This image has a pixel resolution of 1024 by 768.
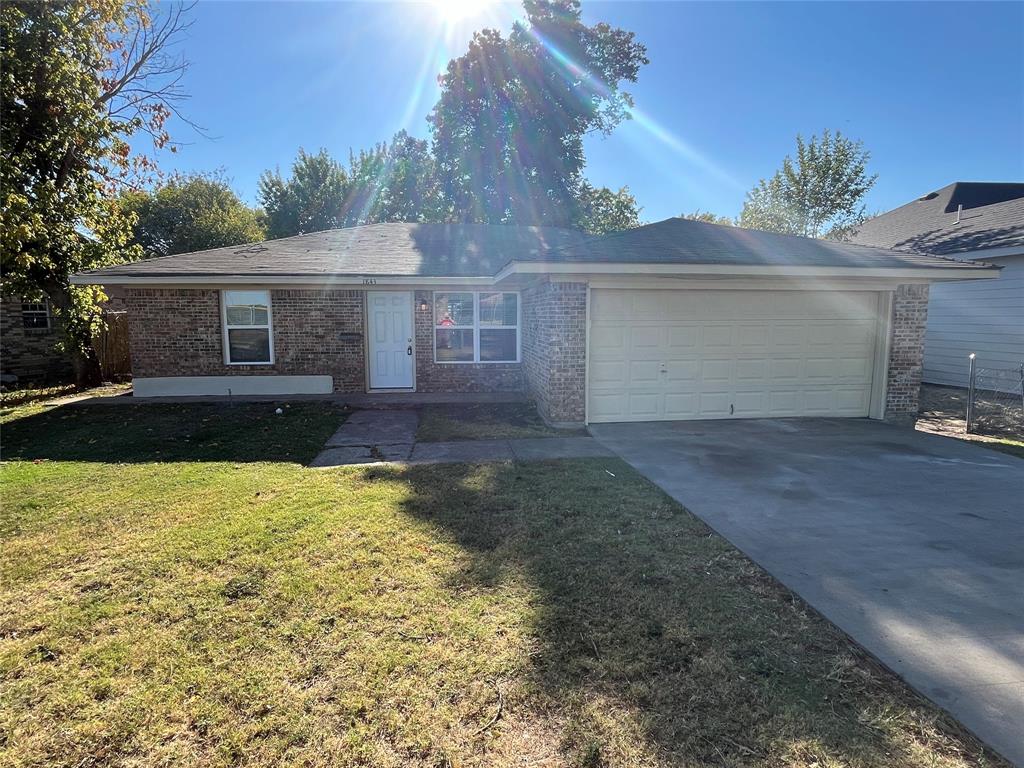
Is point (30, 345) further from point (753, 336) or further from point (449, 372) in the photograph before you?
point (753, 336)

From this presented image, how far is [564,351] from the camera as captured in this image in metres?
8.28

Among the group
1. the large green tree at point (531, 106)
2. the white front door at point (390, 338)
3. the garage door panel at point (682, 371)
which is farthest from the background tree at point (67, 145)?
the large green tree at point (531, 106)

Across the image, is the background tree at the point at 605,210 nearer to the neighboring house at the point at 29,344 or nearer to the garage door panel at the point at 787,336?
the garage door panel at the point at 787,336

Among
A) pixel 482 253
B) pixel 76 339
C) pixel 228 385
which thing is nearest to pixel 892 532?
pixel 482 253

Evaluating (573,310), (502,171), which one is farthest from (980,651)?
(502,171)

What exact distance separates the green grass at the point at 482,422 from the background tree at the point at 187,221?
77.9ft

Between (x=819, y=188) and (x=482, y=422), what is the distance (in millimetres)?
17231

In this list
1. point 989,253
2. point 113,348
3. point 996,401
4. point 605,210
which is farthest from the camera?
point 605,210

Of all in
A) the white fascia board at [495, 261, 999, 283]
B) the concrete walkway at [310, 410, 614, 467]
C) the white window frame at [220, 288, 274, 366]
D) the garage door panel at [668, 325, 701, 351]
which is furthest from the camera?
the white window frame at [220, 288, 274, 366]

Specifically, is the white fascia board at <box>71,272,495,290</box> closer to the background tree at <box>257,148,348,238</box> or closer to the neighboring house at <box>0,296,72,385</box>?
the neighboring house at <box>0,296,72,385</box>

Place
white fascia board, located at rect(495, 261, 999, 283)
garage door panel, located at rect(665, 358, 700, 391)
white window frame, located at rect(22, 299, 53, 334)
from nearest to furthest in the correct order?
white fascia board, located at rect(495, 261, 999, 283) → garage door panel, located at rect(665, 358, 700, 391) → white window frame, located at rect(22, 299, 53, 334)

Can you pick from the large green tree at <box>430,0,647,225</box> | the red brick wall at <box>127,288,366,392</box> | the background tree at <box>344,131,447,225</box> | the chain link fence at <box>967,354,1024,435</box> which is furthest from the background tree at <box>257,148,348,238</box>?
the chain link fence at <box>967,354,1024,435</box>

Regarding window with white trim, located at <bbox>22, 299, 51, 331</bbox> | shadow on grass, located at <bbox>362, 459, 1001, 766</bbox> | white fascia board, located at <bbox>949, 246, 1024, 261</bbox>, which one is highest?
white fascia board, located at <bbox>949, 246, 1024, 261</bbox>

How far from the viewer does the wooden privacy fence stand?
536 inches
